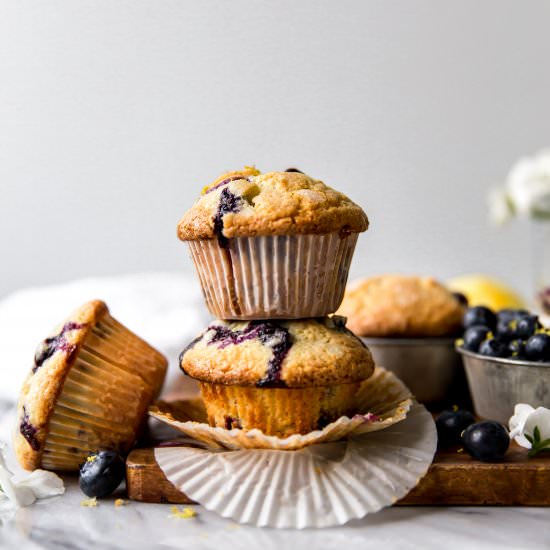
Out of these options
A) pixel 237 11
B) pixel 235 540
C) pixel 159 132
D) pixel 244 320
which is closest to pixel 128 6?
pixel 237 11

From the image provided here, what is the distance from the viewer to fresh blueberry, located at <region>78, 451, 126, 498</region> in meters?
1.42

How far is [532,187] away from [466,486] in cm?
271

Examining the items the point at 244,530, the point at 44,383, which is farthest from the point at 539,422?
the point at 44,383

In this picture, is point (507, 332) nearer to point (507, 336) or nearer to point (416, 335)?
point (507, 336)

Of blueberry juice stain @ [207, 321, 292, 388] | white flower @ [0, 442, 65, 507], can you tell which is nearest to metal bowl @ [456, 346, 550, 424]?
blueberry juice stain @ [207, 321, 292, 388]

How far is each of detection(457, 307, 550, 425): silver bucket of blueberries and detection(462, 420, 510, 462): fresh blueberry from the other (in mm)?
281

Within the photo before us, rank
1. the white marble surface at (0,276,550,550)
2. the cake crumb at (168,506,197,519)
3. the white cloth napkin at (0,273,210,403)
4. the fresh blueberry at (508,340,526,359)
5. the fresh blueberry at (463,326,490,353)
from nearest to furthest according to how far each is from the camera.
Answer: the white marble surface at (0,276,550,550), the cake crumb at (168,506,197,519), the fresh blueberry at (508,340,526,359), the fresh blueberry at (463,326,490,353), the white cloth napkin at (0,273,210,403)

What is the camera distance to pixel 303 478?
137 cm

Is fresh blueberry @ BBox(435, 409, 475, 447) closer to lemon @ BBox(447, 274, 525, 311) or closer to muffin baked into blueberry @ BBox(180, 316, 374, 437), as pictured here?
muffin baked into blueberry @ BBox(180, 316, 374, 437)

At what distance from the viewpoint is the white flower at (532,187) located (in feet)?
12.2

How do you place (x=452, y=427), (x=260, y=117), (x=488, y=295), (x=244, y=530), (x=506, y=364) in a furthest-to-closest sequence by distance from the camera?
1. (x=260, y=117)
2. (x=488, y=295)
3. (x=506, y=364)
4. (x=452, y=427)
5. (x=244, y=530)

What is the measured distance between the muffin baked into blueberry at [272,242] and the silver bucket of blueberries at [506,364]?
54 cm

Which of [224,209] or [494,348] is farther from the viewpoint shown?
[494,348]

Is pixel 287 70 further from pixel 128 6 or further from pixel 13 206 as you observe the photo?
pixel 13 206
